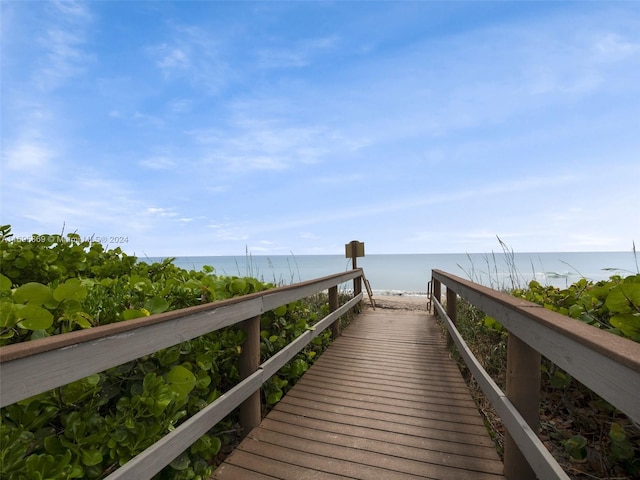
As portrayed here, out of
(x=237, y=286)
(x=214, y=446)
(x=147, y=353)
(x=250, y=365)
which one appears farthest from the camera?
(x=237, y=286)

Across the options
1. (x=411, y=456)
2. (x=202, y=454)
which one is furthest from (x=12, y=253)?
(x=411, y=456)

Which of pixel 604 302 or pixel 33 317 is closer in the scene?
pixel 33 317

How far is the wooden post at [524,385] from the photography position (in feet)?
5.14

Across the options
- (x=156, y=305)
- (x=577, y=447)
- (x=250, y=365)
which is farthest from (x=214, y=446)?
(x=577, y=447)

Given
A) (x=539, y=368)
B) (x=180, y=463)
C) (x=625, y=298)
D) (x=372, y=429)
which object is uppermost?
(x=625, y=298)

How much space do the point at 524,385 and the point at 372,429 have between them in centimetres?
119

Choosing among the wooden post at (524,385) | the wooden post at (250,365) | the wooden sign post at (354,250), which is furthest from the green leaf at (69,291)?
the wooden sign post at (354,250)

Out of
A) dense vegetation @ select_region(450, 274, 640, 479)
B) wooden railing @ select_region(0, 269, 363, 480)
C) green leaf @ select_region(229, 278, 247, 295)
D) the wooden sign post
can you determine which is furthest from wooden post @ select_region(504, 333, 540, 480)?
the wooden sign post

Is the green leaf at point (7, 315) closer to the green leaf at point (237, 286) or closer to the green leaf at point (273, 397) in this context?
the green leaf at point (237, 286)

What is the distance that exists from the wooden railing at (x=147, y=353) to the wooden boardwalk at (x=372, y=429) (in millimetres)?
367

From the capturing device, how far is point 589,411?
2088 mm

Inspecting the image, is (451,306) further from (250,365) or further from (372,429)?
(250,365)

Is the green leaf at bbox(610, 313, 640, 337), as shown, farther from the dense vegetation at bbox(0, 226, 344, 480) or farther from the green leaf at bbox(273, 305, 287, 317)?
the green leaf at bbox(273, 305, 287, 317)

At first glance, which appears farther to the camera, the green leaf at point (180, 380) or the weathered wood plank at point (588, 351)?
the green leaf at point (180, 380)
